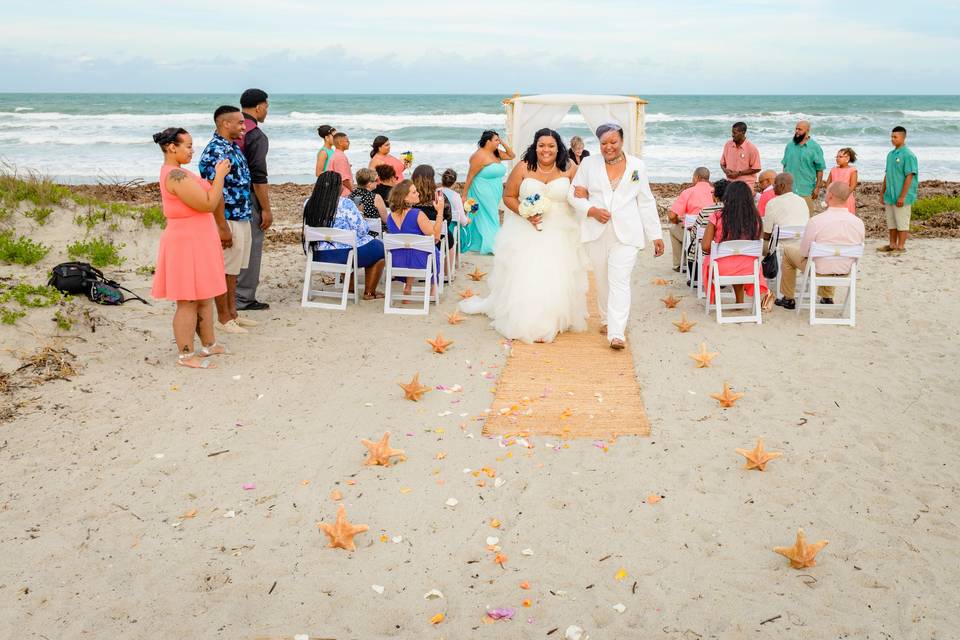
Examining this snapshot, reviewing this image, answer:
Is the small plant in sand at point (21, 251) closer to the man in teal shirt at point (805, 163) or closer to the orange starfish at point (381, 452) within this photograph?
the orange starfish at point (381, 452)

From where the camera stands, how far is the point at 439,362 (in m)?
6.36

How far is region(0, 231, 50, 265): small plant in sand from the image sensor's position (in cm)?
846

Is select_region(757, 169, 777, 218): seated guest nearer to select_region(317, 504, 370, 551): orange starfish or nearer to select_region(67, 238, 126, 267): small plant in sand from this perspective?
select_region(317, 504, 370, 551): orange starfish

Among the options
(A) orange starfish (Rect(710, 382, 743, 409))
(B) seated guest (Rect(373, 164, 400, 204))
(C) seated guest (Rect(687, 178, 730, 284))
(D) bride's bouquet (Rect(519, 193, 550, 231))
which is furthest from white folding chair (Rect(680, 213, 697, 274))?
(A) orange starfish (Rect(710, 382, 743, 409))

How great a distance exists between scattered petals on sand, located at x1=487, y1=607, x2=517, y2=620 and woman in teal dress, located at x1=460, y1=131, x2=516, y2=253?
7569 mm

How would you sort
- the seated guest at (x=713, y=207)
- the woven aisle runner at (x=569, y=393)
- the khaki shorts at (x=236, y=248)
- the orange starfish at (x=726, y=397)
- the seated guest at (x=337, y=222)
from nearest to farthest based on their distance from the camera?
the woven aisle runner at (x=569, y=393), the orange starfish at (x=726, y=397), the khaki shorts at (x=236, y=248), the seated guest at (x=337, y=222), the seated guest at (x=713, y=207)

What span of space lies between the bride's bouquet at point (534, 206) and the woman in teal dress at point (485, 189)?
347 centimetres

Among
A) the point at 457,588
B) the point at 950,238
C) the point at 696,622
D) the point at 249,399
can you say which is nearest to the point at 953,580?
the point at 696,622

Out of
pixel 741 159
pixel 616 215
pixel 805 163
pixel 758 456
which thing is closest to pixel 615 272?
pixel 616 215

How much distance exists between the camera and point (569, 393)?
5.63 meters

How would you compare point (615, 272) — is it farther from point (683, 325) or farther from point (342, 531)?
point (342, 531)

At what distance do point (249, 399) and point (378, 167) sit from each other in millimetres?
3893

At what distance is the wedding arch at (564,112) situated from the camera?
14.1m

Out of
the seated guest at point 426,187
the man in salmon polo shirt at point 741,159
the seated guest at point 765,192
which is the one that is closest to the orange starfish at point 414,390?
the seated guest at point 426,187
